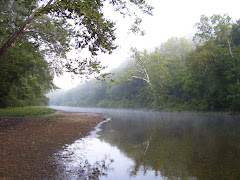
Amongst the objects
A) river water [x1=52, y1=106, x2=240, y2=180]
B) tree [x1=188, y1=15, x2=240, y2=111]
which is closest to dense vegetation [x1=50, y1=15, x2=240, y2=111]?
tree [x1=188, y1=15, x2=240, y2=111]

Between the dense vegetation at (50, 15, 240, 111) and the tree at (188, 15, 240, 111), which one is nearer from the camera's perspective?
the tree at (188, 15, 240, 111)

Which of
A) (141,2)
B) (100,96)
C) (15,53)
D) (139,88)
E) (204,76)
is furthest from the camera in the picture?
(100,96)

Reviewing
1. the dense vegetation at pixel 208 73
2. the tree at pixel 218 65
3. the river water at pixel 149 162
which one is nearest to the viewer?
the river water at pixel 149 162

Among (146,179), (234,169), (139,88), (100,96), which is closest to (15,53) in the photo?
(146,179)

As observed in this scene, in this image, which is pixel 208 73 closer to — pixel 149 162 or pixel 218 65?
pixel 218 65

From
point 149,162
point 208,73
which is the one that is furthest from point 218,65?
point 149,162

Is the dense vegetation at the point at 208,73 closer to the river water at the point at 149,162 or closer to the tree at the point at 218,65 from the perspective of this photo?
the tree at the point at 218,65

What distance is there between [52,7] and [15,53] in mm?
11568

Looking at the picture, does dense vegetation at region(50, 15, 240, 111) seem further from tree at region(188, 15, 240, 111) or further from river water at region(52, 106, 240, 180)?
river water at region(52, 106, 240, 180)

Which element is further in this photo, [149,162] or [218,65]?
[218,65]

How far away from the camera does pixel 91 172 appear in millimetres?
6371

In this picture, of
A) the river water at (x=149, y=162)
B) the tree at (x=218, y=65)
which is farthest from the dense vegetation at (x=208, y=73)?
the river water at (x=149, y=162)

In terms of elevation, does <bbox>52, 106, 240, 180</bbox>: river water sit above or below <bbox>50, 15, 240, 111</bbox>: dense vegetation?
below

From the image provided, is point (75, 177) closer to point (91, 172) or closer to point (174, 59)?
point (91, 172)
